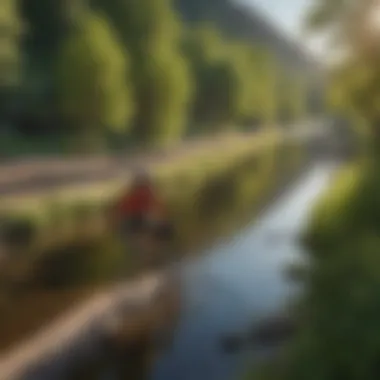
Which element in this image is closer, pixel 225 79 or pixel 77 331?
pixel 77 331

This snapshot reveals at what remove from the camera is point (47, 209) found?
5.70 feet

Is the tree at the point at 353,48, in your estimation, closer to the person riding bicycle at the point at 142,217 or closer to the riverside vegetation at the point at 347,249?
the riverside vegetation at the point at 347,249

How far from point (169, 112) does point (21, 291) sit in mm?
558

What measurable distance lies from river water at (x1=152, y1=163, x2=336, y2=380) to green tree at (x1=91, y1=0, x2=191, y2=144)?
1.02 ft

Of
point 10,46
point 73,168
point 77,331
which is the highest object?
point 10,46

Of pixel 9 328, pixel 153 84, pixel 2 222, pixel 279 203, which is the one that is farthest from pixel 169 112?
pixel 9 328

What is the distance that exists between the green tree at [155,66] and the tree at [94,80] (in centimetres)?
3

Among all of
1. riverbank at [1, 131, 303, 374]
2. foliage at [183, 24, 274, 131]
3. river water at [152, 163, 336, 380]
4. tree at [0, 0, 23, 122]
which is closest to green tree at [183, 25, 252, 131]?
foliage at [183, 24, 274, 131]

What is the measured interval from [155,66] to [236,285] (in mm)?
565

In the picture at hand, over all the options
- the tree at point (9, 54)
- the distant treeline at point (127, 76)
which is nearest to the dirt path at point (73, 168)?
the distant treeline at point (127, 76)

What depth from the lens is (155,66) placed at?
5.98 feet

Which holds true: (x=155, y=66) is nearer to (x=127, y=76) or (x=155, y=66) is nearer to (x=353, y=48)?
(x=127, y=76)

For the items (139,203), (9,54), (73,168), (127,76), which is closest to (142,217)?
(139,203)

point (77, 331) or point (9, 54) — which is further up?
point (9, 54)
